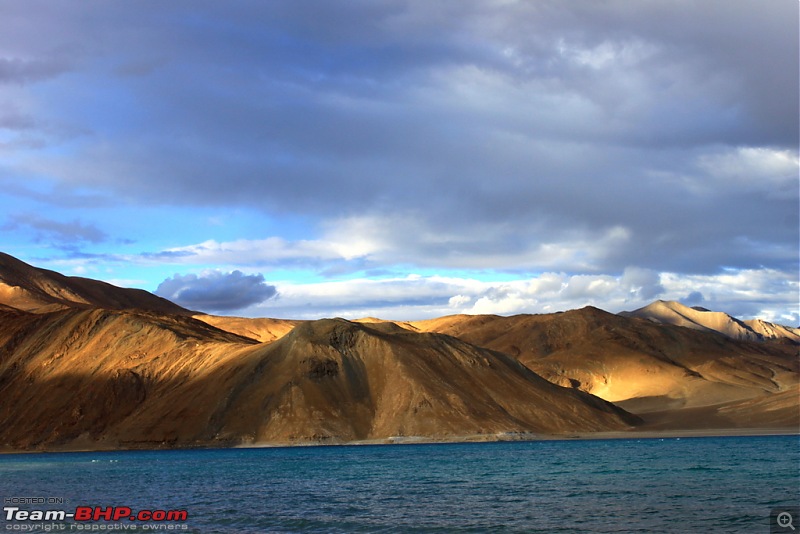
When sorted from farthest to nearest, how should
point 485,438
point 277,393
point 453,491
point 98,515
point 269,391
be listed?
point 269,391
point 277,393
point 485,438
point 453,491
point 98,515

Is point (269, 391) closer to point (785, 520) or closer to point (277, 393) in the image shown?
point (277, 393)

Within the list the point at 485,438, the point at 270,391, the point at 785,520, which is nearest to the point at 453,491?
the point at 785,520

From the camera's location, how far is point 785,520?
4159cm

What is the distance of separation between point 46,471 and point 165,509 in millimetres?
51990

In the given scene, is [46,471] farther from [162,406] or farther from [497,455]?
[162,406]

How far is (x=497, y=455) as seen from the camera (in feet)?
354

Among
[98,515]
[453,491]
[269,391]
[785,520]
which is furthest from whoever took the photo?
[269,391]

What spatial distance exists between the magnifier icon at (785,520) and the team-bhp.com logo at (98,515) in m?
31.8

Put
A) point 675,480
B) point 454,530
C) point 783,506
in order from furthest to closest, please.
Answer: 1. point 675,480
2. point 783,506
3. point 454,530

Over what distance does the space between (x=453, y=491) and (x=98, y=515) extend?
82.0 ft

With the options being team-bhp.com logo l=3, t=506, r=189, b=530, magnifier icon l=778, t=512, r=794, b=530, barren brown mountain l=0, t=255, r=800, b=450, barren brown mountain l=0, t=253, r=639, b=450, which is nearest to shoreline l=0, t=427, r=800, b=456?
barren brown mountain l=0, t=255, r=800, b=450

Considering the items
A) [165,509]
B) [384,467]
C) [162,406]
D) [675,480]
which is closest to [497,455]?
[384,467]

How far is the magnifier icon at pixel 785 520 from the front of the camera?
131 ft

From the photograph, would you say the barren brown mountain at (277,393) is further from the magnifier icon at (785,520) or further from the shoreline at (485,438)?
the magnifier icon at (785,520)
